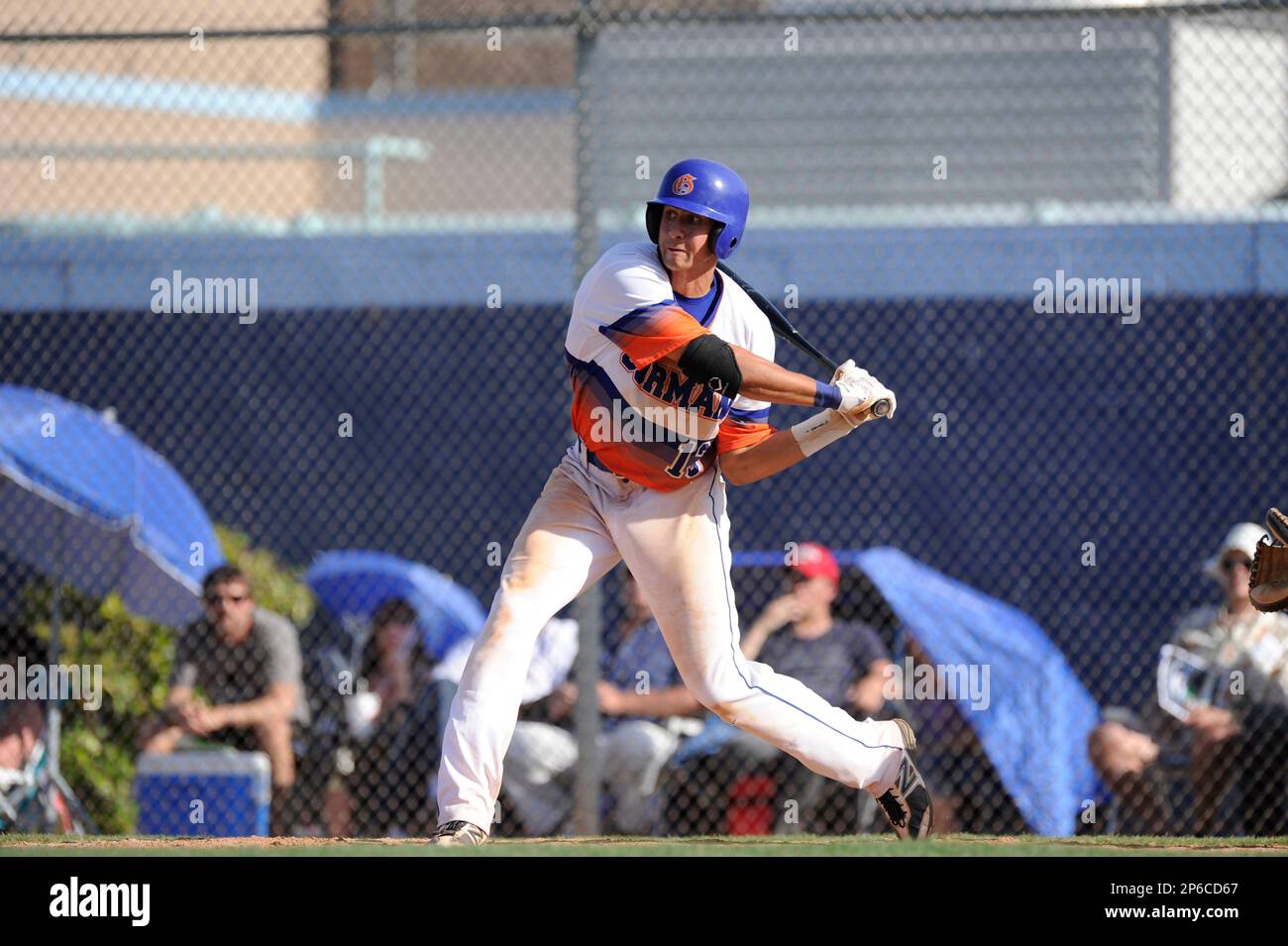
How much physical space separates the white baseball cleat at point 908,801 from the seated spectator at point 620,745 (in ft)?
7.16

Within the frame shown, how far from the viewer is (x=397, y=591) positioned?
8.10 m

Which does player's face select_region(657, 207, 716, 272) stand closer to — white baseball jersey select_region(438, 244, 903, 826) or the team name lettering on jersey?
white baseball jersey select_region(438, 244, 903, 826)

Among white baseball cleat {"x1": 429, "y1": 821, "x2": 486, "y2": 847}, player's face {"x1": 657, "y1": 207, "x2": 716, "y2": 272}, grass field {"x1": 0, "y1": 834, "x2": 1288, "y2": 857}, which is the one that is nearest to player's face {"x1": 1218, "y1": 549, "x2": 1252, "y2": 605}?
grass field {"x1": 0, "y1": 834, "x2": 1288, "y2": 857}

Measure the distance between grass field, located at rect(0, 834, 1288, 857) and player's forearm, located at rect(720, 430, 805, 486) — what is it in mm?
1033

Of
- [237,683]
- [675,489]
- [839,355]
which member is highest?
[839,355]

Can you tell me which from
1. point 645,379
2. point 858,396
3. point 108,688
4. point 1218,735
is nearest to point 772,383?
point 858,396

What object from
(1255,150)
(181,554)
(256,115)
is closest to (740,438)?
(181,554)

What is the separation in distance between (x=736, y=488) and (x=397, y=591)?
5.75 ft

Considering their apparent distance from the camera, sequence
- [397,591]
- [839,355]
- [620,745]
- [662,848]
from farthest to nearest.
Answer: [839,355]
[397,591]
[620,745]
[662,848]

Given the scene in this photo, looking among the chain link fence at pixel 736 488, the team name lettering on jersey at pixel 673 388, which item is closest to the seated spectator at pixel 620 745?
the chain link fence at pixel 736 488

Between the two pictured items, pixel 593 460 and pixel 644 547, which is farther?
pixel 593 460

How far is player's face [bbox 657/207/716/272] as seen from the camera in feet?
15.1

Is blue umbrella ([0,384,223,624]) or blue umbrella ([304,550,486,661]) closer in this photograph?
blue umbrella ([0,384,223,624])

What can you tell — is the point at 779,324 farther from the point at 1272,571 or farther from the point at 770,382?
the point at 1272,571
